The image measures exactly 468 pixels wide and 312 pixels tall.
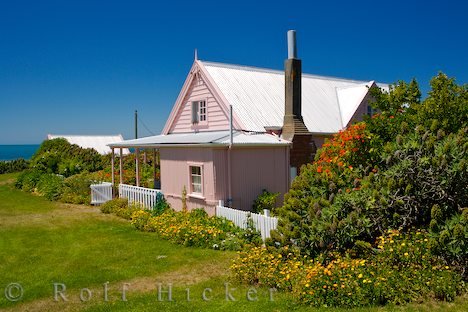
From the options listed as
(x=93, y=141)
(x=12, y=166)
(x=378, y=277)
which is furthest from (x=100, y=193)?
(x=12, y=166)

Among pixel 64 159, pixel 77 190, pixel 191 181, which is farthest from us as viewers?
pixel 64 159

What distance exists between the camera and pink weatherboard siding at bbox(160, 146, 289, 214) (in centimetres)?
1580

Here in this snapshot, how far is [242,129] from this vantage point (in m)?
18.2

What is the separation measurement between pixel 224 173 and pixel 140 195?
17.9ft

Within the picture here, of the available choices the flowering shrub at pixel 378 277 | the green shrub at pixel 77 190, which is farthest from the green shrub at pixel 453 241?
the green shrub at pixel 77 190

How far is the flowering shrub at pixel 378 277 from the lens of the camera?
7.59 metres

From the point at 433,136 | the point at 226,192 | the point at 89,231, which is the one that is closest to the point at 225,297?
the point at 433,136

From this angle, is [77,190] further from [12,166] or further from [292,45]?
[12,166]

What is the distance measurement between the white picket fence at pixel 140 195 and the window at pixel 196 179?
2067 millimetres

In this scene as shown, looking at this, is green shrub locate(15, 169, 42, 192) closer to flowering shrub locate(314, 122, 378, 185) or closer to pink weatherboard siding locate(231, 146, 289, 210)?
pink weatherboard siding locate(231, 146, 289, 210)

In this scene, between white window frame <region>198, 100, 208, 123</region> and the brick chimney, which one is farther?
white window frame <region>198, 100, 208, 123</region>

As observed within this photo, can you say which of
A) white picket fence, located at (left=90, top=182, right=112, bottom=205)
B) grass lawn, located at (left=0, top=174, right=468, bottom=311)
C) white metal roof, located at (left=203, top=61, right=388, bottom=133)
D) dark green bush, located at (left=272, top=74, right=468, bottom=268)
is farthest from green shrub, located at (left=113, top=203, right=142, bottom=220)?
dark green bush, located at (left=272, top=74, right=468, bottom=268)

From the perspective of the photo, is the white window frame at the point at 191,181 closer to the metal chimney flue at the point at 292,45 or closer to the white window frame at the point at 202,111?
the white window frame at the point at 202,111

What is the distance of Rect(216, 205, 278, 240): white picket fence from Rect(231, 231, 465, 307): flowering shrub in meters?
3.17
